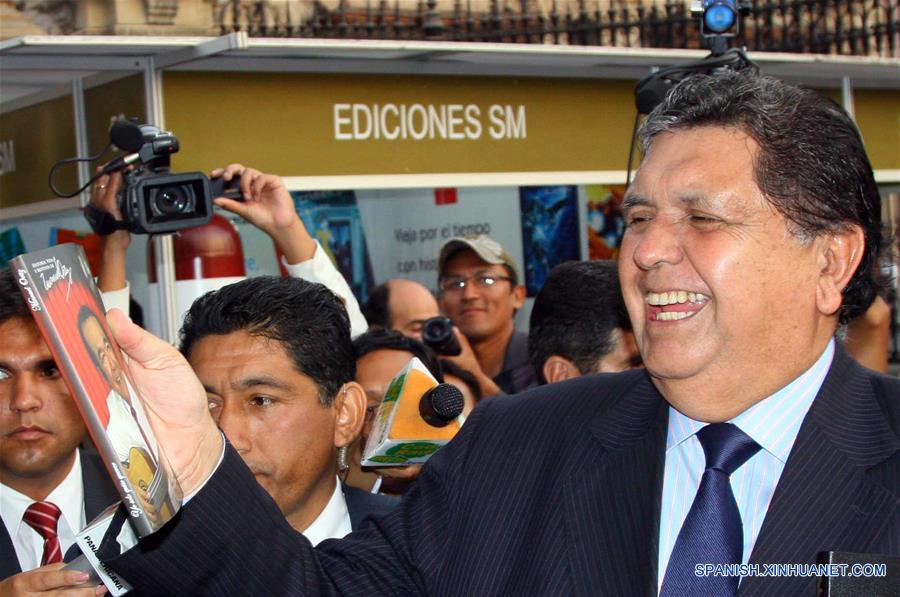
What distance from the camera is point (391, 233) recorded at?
7031 millimetres

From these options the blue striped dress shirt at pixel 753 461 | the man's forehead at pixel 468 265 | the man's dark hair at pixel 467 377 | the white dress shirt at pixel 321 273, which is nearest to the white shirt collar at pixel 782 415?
the blue striped dress shirt at pixel 753 461

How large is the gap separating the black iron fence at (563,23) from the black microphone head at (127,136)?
8584 mm

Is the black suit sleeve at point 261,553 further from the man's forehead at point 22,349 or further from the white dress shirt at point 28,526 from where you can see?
the man's forehead at point 22,349

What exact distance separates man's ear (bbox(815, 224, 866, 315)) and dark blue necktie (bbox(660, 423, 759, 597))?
11.0 inches

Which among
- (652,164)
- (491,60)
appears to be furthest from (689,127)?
(491,60)

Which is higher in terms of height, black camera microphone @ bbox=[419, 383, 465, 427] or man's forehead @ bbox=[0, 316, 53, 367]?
man's forehead @ bbox=[0, 316, 53, 367]

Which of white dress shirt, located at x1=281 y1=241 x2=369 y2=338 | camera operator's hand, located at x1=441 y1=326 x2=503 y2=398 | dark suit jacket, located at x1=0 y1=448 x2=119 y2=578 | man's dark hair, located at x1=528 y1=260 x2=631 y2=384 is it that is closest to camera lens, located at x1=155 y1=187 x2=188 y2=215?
white dress shirt, located at x1=281 y1=241 x2=369 y2=338

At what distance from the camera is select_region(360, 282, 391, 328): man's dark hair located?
623cm

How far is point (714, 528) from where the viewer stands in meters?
2.18

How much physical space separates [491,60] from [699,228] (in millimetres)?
3712

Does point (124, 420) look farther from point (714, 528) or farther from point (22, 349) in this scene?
point (22, 349)

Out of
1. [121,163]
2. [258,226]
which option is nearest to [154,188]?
[121,163]

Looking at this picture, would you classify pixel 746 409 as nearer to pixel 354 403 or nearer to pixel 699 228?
pixel 699 228

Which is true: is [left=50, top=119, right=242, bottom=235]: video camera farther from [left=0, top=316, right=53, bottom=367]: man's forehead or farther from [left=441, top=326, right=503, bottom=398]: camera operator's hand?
[left=441, top=326, right=503, bottom=398]: camera operator's hand
